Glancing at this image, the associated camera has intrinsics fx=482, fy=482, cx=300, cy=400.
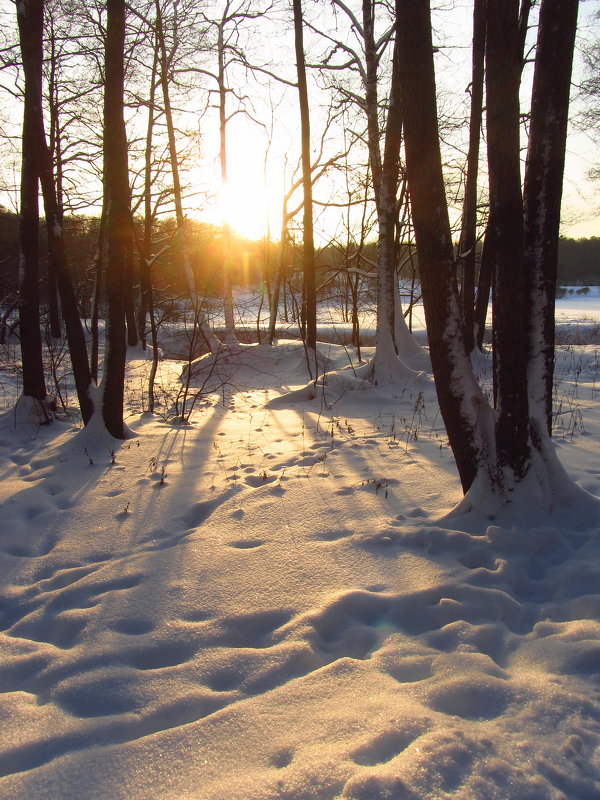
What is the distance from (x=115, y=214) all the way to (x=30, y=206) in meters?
1.98

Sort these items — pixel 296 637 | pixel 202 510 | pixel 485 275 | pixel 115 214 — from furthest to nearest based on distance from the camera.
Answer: pixel 485 275
pixel 115 214
pixel 202 510
pixel 296 637

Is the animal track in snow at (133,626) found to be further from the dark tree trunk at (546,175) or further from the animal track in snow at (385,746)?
the dark tree trunk at (546,175)

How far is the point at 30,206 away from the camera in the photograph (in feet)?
20.9

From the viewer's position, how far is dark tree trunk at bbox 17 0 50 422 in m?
5.83

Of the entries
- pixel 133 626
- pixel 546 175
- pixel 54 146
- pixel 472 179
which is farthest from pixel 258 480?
pixel 54 146

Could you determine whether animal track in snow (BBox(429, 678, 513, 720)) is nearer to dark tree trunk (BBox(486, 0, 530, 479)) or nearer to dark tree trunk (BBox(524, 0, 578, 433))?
dark tree trunk (BBox(486, 0, 530, 479))

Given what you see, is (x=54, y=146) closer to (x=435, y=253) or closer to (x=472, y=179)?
(x=472, y=179)

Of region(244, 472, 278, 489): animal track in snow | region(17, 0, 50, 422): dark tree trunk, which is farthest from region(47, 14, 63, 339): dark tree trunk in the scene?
region(244, 472, 278, 489): animal track in snow

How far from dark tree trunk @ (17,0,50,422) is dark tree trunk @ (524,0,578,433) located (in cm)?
575

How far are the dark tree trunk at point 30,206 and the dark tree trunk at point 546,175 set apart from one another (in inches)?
226

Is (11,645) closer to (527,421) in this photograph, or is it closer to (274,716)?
(274,716)

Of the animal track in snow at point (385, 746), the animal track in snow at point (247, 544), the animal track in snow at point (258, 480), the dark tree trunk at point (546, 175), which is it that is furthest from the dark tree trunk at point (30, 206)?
the animal track in snow at point (385, 746)

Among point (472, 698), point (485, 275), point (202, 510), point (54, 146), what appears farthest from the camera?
point (54, 146)

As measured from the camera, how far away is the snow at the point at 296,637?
4.98ft
